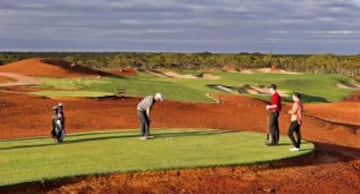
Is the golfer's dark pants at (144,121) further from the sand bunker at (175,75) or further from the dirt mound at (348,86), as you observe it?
the sand bunker at (175,75)

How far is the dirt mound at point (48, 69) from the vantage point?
2173 inches

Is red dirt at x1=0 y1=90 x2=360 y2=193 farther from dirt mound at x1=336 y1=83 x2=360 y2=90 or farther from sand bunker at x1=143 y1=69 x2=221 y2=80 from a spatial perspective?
sand bunker at x1=143 y1=69 x2=221 y2=80

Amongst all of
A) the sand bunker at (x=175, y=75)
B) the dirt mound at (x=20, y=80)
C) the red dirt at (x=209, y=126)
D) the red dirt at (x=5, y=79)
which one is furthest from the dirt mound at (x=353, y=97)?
the red dirt at (x=5, y=79)

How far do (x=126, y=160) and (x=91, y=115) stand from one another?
48.0ft

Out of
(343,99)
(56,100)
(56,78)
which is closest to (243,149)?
(56,100)

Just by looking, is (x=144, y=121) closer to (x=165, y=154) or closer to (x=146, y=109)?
(x=146, y=109)

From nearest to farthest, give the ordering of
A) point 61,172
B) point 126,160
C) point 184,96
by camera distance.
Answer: point 61,172, point 126,160, point 184,96

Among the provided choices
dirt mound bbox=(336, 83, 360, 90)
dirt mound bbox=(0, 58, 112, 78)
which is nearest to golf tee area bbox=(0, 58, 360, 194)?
dirt mound bbox=(0, 58, 112, 78)

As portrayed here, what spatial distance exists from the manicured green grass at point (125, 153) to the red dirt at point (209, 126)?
1.05 ft

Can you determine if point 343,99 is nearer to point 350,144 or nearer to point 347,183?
point 350,144

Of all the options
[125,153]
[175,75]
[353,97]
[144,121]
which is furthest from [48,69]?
[125,153]

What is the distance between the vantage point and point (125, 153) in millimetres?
17328

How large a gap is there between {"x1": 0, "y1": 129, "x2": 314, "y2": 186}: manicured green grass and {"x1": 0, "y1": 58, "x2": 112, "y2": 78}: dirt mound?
3441 cm

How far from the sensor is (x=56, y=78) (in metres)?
51.0
